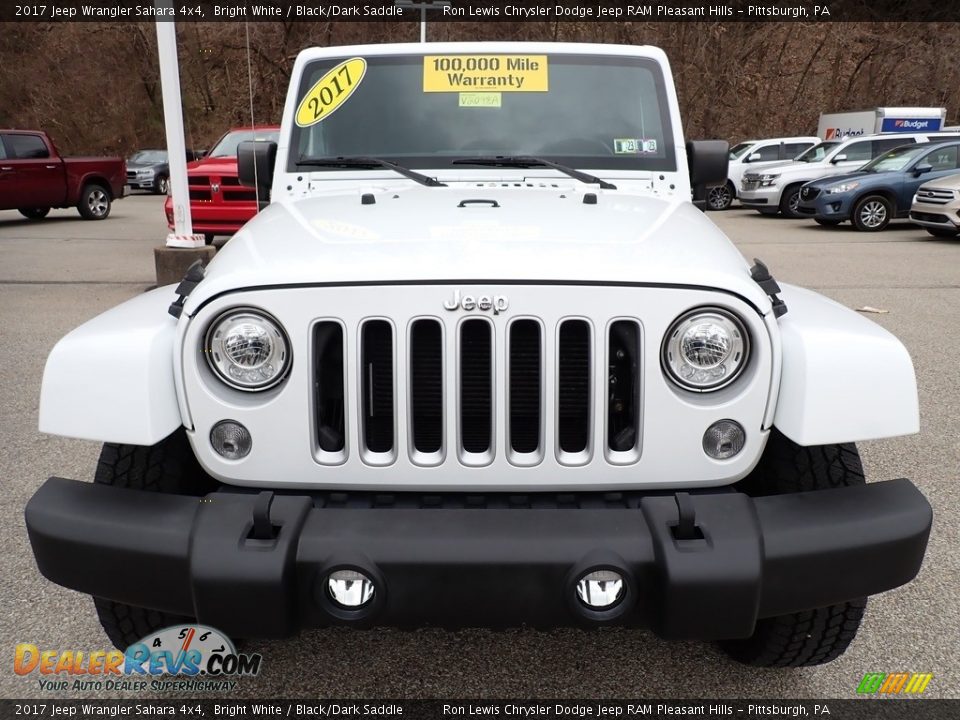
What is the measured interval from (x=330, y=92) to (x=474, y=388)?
195cm

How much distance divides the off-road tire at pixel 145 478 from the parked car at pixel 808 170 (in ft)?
54.8

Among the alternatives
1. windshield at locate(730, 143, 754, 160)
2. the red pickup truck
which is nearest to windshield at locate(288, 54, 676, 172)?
the red pickup truck

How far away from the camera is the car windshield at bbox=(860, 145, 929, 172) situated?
14.6m

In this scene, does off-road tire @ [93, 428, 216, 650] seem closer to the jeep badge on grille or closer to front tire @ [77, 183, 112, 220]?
the jeep badge on grille

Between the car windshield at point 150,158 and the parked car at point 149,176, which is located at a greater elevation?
the car windshield at point 150,158

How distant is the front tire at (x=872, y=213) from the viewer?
14664mm

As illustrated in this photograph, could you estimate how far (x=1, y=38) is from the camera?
34.7 m

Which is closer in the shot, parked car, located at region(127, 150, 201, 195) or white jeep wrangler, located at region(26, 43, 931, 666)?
white jeep wrangler, located at region(26, 43, 931, 666)

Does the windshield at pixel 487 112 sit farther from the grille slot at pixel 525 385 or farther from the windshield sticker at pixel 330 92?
the grille slot at pixel 525 385

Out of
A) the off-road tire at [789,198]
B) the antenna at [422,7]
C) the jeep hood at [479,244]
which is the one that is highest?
the antenna at [422,7]

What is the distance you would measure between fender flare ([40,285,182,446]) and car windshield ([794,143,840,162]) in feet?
59.2

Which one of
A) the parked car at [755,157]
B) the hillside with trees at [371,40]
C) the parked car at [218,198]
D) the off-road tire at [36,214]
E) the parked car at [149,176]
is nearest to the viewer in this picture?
the parked car at [218,198]

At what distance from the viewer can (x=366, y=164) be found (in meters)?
→ 3.23

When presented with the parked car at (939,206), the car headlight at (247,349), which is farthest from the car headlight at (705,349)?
the parked car at (939,206)
